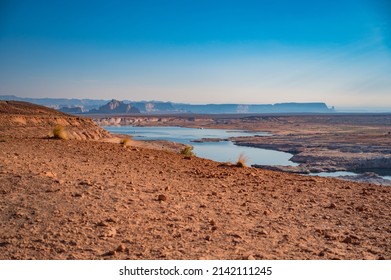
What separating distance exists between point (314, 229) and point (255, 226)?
813mm

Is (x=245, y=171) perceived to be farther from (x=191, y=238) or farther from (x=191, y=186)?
(x=191, y=238)

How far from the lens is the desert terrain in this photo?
4.49 meters

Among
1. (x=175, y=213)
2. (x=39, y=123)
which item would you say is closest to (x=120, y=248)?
(x=175, y=213)

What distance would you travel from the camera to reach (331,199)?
294 inches

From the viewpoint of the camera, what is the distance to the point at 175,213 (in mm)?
5855

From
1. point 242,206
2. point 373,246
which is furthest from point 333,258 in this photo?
point 242,206

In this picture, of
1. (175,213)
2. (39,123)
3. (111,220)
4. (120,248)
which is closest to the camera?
(120,248)

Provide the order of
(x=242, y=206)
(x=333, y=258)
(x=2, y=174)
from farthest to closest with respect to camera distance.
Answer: (x=2, y=174), (x=242, y=206), (x=333, y=258)

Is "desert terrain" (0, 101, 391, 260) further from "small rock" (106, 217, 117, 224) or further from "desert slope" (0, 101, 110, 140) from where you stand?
"desert slope" (0, 101, 110, 140)

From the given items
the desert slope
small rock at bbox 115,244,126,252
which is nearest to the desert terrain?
small rock at bbox 115,244,126,252

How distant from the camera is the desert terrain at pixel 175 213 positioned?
449 cm

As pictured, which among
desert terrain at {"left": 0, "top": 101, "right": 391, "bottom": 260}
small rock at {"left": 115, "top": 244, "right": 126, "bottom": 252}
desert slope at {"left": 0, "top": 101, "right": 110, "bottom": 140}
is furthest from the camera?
desert slope at {"left": 0, "top": 101, "right": 110, "bottom": 140}

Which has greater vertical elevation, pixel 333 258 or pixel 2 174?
pixel 2 174

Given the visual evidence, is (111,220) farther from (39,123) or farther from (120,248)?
(39,123)
